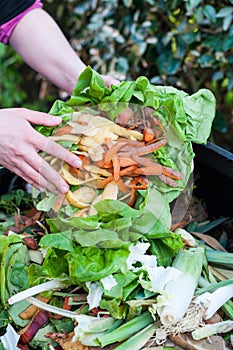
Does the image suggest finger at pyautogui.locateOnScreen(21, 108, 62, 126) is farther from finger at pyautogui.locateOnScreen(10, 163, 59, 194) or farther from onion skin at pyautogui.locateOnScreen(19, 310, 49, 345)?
onion skin at pyautogui.locateOnScreen(19, 310, 49, 345)

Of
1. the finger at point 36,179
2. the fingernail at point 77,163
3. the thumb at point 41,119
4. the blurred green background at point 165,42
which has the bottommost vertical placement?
the blurred green background at point 165,42

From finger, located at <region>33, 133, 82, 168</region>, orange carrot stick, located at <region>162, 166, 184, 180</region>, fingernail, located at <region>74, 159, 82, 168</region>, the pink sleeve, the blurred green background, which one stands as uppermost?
the pink sleeve

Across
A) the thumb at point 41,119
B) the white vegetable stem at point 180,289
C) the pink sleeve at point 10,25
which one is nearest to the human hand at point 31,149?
the thumb at point 41,119

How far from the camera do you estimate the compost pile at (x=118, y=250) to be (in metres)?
1.05

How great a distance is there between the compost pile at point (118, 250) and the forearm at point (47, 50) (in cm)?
29

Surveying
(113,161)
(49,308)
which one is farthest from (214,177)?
(49,308)

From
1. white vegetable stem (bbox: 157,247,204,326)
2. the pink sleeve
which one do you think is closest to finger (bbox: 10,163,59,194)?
white vegetable stem (bbox: 157,247,204,326)

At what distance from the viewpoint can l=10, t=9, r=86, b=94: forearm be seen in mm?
1477

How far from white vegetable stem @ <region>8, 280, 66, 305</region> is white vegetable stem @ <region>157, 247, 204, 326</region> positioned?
0.21 metres

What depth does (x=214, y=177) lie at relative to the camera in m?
1.38

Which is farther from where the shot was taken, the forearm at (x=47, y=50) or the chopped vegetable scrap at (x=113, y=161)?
the forearm at (x=47, y=50)

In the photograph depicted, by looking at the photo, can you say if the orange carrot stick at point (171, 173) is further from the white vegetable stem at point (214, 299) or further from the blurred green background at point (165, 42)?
the blurred green background at point (165, 42)

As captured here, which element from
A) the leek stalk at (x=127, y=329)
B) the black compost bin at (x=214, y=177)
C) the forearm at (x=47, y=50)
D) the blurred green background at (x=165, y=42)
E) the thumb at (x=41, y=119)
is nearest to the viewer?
the leek stalk at (x=127, y=329)

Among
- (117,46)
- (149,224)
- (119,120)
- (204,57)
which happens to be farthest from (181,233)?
(117,46)
